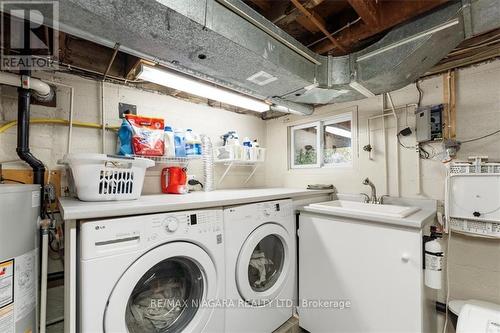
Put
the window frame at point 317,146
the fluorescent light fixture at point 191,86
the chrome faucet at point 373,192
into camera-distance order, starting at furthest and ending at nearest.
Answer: the window frame at point 317,146 → the chrome faucet at point 373,192 → the fluorescent light fixture at point 191,86

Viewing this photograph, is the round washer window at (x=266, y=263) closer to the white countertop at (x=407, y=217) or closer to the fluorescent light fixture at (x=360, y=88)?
the white countertop at (x=407, y=217)

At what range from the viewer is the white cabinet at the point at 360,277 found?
1301 millimetres

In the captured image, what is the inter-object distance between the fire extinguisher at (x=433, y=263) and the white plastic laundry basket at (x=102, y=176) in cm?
179

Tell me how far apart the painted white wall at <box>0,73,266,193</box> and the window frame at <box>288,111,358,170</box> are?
0.90 meters

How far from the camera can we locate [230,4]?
112 cm

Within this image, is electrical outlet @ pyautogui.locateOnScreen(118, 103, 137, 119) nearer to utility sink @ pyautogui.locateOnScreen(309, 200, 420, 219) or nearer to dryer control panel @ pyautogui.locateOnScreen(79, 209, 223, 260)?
dryer control panel @ pyautogui.locateOnScreen(79, 209, 223, 260)

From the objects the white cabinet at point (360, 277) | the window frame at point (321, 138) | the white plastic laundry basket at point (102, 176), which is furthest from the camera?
the window frame at point (321, 138)

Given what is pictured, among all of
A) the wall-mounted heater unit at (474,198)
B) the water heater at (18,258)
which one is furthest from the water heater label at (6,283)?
the wall-mounted heater unit at (474,198)

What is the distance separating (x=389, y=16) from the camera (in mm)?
1387

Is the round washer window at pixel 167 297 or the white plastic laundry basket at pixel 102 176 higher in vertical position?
the white plastic laundry basket at pixel 102 176

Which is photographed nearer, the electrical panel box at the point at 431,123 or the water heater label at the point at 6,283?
the water heater label at the point at 6,283

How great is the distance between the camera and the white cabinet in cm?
130

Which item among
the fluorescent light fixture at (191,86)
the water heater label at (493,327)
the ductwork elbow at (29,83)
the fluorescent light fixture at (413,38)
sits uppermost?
the fluorescent light fixture at (413,38)

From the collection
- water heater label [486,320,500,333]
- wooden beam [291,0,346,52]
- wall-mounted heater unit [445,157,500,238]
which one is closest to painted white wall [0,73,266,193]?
wooden beam [291,0,346,52]
